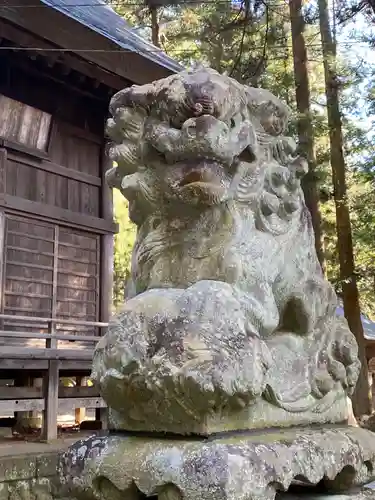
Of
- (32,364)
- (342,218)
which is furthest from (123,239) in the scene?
(32,364)

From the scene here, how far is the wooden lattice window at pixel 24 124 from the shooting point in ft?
24.0

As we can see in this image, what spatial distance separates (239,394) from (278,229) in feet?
2.12

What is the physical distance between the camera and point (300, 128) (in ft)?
29.8

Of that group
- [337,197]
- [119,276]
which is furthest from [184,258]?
[119,276]

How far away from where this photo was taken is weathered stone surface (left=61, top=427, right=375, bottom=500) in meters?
1.34

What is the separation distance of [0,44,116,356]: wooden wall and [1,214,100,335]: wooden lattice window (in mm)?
13

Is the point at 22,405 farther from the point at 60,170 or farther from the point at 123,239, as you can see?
the point at 123,239

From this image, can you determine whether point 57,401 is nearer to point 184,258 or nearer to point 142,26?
point 184,258

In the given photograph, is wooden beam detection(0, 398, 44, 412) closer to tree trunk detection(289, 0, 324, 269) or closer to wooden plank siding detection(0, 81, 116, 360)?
wooden plank siding detection(0, 81, 116, 360)

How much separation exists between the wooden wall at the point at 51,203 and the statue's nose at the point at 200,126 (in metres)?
5.74

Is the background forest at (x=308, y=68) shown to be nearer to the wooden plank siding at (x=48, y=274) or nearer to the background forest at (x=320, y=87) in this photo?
the background forest at (x=320, y=87)

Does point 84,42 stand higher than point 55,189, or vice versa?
point 84,42

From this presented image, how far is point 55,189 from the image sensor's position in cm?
782

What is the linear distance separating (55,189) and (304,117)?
3961 millimetres
